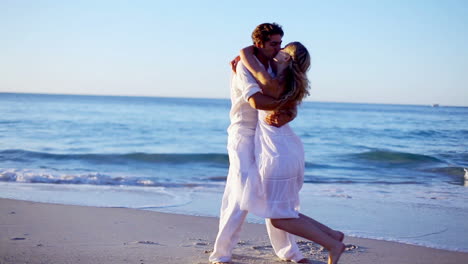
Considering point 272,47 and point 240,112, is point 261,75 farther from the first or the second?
point 240,112

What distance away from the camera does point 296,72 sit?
3.17 m

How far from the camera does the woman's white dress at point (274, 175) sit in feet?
10.8

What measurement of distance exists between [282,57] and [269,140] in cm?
57

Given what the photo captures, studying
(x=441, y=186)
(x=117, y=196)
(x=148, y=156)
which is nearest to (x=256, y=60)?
(x=117, y=196)

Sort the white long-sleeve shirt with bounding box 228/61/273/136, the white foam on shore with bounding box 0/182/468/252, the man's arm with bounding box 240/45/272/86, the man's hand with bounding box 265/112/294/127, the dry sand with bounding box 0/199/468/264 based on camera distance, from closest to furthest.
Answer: the man's arm with bounding box 240/45/272/86 → the man's hand with bounding box 265/112/294/127 → the white long-sleeve shirt with bounding box 228/61/273/136 → the dry sand with bounding box 0/199/468/264 → the white foam on shore with bounding box 0/182/468/252

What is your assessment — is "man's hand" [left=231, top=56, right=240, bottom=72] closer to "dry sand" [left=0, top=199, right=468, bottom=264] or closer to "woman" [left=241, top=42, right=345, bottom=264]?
"woman" [left=241, top=42, right=345, bottom=264]

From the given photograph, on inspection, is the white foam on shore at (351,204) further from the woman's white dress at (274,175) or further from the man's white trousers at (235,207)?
the woman's white dress at (274,175)

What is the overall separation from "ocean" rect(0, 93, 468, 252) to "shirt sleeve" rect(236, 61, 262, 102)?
2608mm

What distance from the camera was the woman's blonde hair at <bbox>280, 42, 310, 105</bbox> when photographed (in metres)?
3.17

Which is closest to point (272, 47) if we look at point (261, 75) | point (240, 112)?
point (261, 75)

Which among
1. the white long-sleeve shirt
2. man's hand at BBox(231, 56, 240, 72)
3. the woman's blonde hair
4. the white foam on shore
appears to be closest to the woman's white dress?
the white long-sleeve shirt

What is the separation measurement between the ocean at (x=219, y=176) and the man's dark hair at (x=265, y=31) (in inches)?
108

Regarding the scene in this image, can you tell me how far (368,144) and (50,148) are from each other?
39.2 ft

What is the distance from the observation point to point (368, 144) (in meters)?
19.3
